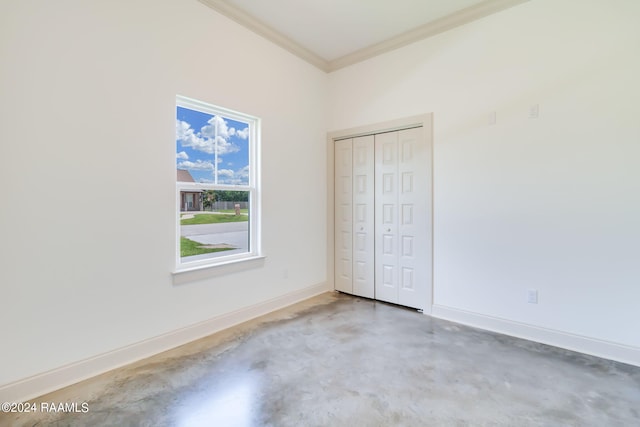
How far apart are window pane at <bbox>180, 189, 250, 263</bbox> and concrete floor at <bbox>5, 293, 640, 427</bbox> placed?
850 mm

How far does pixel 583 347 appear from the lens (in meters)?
2.56

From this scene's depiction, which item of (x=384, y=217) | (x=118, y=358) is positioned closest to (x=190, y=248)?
(x=118, y=358)

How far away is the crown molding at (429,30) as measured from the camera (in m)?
2.95

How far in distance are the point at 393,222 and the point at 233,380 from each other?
8.06 feet

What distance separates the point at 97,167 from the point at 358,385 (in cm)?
246

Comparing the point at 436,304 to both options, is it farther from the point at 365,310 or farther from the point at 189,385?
the point at 189,385

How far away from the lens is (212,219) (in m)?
3.12

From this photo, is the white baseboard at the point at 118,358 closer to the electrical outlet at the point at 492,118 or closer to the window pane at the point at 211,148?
the window pane at the point at 211,148

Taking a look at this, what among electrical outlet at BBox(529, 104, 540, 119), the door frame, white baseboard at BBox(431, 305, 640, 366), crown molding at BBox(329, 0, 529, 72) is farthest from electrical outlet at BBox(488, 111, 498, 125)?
white baseboard at BBox(431, 305, 640, 366)

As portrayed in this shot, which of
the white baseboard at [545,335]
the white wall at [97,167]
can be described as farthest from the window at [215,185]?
the white baseboard at [545,335]

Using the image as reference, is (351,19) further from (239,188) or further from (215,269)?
(215,269)

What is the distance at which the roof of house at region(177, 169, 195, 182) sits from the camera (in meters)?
2.82

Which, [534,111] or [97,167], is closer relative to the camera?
[97,167]

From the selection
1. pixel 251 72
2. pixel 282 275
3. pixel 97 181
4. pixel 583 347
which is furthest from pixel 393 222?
pixel 97 181
